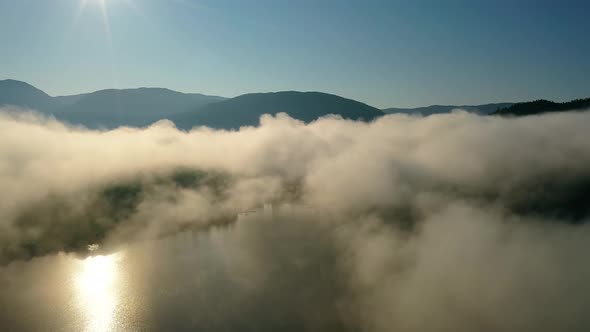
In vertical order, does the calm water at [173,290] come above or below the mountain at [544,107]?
below

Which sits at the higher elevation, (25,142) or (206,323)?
(25,142)

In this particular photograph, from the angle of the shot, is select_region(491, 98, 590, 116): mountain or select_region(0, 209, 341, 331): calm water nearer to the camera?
select_region(0, 209, 341, 331): calm water

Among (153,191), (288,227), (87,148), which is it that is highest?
(87,148)

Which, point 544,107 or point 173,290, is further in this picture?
point 544,107

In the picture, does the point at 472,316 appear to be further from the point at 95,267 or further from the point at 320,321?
the point at 95,267

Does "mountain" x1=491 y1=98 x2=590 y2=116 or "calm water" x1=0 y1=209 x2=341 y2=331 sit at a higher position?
"mountain" x1=491 y1=98 x2=590 y2=116

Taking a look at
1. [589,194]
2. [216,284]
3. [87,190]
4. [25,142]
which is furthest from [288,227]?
[25,142]

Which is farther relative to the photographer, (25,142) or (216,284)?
(25,142)

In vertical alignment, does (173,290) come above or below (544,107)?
below
